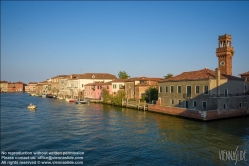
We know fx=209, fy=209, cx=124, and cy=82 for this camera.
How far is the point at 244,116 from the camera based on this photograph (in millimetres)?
28172

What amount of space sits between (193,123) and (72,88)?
55.0 m

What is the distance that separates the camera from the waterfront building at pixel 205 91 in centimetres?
2634

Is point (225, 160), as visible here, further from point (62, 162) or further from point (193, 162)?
point (62, 162)

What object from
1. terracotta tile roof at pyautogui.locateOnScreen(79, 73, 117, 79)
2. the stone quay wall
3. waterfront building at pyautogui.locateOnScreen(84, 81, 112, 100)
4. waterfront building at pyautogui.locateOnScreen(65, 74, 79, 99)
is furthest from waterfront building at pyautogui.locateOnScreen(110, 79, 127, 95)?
the stone quay wall

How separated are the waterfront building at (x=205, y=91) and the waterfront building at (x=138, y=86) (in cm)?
913

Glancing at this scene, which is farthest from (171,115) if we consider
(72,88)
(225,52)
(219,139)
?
(72,88)

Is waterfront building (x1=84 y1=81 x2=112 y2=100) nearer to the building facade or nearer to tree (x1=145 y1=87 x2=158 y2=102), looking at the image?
tree (x1=145 y1=87 x2=158 y2=102)

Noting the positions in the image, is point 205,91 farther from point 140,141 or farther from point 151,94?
point 151,94

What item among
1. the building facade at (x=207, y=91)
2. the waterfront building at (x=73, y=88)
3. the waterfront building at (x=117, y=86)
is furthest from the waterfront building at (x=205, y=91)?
the waterfront building at (x=73, y=88)

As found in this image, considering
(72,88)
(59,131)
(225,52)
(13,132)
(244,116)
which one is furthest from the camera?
(72,88)

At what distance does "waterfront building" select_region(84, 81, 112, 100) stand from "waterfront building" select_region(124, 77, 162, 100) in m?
7.36

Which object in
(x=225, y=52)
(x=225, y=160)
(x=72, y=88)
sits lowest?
(x=225, y=160)

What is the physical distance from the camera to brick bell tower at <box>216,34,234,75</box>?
116 feet

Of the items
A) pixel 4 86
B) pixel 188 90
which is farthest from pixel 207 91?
pixel 4 86
